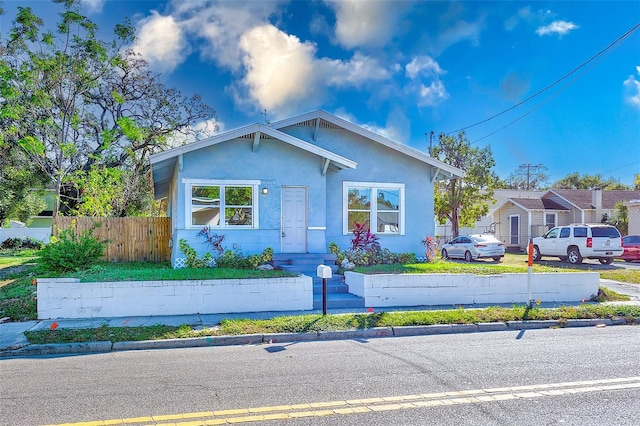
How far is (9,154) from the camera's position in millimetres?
24578

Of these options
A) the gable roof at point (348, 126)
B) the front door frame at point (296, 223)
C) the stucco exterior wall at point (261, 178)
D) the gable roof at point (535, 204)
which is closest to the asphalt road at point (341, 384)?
the stucco exterior wall at point (261, 178)

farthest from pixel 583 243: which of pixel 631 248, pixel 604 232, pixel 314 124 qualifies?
pixel 314 124

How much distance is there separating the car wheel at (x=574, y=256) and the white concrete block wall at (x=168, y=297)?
59.0 feet

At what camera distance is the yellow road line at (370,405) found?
440 centimetres

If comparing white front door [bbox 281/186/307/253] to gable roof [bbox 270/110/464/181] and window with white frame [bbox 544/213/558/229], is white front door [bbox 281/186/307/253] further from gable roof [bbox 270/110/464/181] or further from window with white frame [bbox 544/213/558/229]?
window with white frame [bbox 544/213/558/229]

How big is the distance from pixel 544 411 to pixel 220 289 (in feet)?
23.4

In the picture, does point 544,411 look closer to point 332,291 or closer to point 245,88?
point 332,291

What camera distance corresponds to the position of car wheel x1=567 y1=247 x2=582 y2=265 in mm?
22755

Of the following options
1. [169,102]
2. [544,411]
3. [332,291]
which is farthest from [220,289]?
[169,102]

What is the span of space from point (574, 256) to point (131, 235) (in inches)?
826

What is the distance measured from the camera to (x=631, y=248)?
81.6 ft

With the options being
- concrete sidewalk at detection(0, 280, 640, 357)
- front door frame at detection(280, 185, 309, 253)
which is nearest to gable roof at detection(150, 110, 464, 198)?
front door frame at detection(280, 185, 309, 253)

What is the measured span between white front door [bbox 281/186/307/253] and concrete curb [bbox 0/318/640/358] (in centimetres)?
679

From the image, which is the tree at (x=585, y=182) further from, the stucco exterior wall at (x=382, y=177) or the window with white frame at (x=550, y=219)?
the stucco exterior wall at (x=382, y=177)
